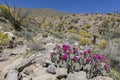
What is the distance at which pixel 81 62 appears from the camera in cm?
569

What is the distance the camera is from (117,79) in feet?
19.1

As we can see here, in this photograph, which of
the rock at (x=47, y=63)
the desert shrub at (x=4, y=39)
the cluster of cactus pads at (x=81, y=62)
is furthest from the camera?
the desert shrub at (x=4, y=39)

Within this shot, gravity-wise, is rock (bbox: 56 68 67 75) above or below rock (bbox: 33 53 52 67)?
below

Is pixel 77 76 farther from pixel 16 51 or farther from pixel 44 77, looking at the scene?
pixel 16 51

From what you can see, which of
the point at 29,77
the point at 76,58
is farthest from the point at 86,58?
the point at 29,77

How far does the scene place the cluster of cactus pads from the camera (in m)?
5.50

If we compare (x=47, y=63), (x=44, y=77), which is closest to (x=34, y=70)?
(x=47, y=63)

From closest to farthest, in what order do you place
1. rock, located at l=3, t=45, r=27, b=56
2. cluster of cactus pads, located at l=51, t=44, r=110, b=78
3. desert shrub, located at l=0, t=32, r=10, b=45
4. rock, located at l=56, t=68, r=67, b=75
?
rock, located at l=56, t=68, r=67, b=75, cluster of cactus pads, located at l=51, t=44, r=110, b=78, rock, located at l=3, t=45, r=27, b=56, desert shrub, located at l=0, t=32, r=10, b=45

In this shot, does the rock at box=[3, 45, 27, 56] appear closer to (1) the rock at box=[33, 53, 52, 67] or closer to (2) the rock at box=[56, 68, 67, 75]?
(1) the rock at box=[33, 53, 52, 67]

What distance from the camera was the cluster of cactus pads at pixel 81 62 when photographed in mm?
5504

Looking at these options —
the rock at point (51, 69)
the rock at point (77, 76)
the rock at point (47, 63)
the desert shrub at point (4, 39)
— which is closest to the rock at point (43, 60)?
the rock at point (47, 63)

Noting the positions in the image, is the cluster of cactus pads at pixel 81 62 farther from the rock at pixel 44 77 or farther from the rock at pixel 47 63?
the rock at pixel 44 77

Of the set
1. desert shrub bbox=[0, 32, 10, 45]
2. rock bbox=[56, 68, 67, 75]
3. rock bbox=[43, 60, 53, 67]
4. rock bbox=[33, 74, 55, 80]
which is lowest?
rock bbox=[33, 74, 55, 80]

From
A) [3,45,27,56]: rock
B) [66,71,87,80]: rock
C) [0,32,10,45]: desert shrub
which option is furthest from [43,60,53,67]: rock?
[0,32,10,45]: desert shrub
